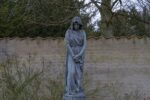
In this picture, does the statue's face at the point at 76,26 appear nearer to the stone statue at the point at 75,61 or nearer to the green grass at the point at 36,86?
the stone statue at the point at 75,61

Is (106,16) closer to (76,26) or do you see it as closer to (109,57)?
(109,57)

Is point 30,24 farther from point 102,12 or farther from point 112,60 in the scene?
Result: point 112,60

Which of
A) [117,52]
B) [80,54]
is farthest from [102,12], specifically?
[80,54]

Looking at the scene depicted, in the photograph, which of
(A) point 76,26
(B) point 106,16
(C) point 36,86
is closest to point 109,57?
(C) point 36,86

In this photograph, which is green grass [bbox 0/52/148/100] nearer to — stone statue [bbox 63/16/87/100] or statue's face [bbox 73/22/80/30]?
stone statue [bbox 63/16/87/100]

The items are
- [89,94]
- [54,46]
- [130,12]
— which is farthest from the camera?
[130,12]

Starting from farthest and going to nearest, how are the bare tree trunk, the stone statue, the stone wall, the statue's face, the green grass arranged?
1. the bare tree trunk
2. the stone wall
3. the green grass
4. the statue's face
5. the stone statue

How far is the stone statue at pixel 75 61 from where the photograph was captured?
7617mm

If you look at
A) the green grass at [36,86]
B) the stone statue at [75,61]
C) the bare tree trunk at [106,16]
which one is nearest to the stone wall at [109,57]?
the green grass at [36,86]

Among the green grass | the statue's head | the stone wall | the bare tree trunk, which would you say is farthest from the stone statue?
the bare tree trunk

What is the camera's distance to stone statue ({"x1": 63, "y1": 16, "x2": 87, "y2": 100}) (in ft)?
25.0

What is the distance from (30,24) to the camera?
18922 mm

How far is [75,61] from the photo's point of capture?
7625mm

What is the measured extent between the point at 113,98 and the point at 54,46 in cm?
243
